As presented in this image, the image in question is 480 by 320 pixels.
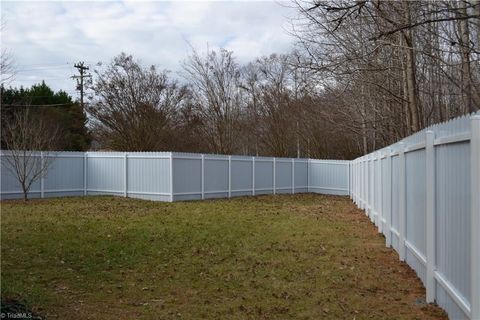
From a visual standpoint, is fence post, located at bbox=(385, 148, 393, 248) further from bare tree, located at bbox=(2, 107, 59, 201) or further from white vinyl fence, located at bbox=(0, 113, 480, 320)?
bare tree, located at bbox=(2, 107, 59, 201)

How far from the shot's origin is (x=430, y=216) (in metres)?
5.34

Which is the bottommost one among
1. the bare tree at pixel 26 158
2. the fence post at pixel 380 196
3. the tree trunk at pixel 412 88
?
the fence post at pixel 380 196

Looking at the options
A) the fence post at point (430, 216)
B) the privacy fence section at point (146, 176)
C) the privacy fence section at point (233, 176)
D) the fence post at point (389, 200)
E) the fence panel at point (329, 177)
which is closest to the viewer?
the fence post at point (430, 216)

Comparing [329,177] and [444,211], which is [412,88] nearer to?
[444,211]

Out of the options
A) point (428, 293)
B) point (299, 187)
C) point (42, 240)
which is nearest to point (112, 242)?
point (42, 240)

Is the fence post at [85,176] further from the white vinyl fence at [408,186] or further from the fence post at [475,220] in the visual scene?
the fence post at [475,220]

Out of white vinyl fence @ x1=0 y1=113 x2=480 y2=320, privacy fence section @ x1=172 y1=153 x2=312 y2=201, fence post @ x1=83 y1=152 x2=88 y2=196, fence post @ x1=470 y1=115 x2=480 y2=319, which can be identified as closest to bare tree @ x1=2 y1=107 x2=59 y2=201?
white vinyl fence @ x1=0 y1=113 x2=480 y2=320

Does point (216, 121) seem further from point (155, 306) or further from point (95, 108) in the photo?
point (155, 306)

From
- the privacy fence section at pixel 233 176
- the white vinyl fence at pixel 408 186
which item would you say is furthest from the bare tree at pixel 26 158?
the privacy fence section at pixel 233 176

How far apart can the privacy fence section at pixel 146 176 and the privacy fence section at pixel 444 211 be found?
38.6 ft

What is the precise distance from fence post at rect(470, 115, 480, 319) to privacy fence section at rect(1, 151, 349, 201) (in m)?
15.4

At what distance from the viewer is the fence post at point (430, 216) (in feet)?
17.4

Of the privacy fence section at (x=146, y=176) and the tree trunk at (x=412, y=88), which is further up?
the tree trunk at (x=412, y=88)

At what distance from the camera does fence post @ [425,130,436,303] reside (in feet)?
17.4
